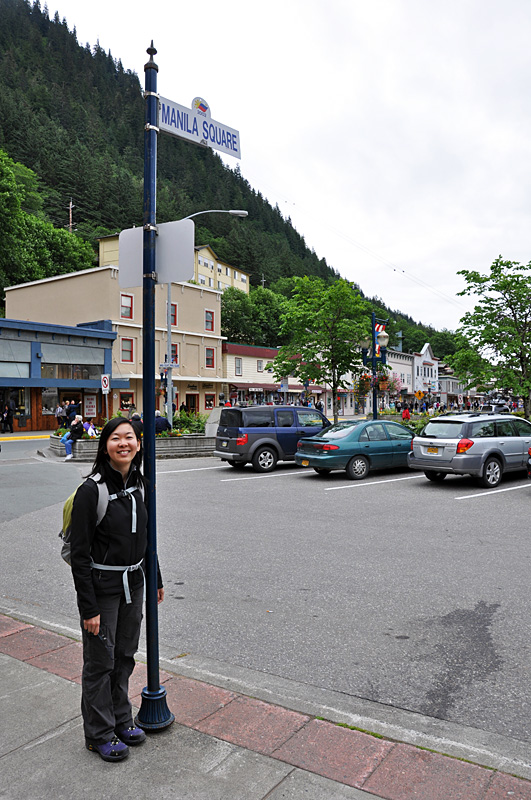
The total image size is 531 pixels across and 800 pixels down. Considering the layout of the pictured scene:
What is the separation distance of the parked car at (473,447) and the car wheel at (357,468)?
4.49 ft

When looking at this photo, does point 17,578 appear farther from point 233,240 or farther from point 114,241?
point 233,240

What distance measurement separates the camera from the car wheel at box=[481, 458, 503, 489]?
44.2 ft

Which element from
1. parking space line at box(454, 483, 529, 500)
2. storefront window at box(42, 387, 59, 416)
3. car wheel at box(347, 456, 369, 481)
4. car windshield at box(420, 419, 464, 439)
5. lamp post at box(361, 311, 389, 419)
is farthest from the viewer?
storefront window at box(42, 387, 59, 416)

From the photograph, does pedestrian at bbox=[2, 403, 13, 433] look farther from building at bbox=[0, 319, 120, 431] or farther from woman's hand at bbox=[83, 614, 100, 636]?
woman's hand at bbox=[83, 614, 100, 636]

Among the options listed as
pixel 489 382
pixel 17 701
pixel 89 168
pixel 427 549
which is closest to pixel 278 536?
pixel 427 549

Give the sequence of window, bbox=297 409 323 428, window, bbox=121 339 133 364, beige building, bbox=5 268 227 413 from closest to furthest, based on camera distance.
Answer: window, bbox=297 409 323 428 < beige building, bbox=5 268 227 413 < window, bbox=121 339 133 364

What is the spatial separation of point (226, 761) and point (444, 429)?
11.9m

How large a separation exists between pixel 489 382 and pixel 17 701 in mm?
23352

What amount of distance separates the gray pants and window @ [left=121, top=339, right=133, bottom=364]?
37519mm

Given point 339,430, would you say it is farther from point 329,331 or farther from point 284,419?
point 329,331

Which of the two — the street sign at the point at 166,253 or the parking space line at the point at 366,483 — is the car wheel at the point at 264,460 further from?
the street sign at the point at 166,253

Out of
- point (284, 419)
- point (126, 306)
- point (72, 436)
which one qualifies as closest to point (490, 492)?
point (284, 419)

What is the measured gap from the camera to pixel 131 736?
10.0ft

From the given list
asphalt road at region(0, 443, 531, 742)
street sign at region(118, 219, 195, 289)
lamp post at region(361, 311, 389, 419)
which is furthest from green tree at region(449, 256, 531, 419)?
street sign at region(118, 219, 195, 289)
